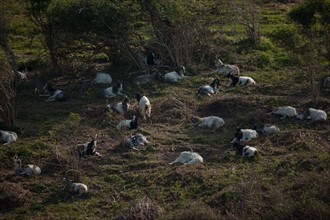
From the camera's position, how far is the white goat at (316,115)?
13.8m

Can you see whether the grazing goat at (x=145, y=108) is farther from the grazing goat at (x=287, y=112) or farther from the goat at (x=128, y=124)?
the grazing goat at (x=287, y=112)

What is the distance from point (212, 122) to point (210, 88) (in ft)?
6.52

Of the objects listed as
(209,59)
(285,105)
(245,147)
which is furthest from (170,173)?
(209,59)

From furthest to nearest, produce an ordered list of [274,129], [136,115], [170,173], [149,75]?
[149,75] < [136,115] < [274,129] < [170,173]

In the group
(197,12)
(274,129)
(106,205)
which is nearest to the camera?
(106,205)

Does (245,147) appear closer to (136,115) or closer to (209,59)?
(136,115)

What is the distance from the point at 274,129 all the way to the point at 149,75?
14.2 ft

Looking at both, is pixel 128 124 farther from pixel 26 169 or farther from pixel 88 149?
pixel 26 169

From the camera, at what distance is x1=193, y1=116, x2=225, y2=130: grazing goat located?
1391 centimetres

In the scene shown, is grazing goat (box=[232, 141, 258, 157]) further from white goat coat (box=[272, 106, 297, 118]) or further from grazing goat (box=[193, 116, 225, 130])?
white goat coat (box=[272, 106, 297, 118])

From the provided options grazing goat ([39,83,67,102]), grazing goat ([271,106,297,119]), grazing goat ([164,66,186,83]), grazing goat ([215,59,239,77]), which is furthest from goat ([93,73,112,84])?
grazing goat ([271,106,297,119])

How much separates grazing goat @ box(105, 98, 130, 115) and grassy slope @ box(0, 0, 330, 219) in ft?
0.89

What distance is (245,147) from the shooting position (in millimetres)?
12539

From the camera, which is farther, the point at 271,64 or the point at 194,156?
the point at 271,64
